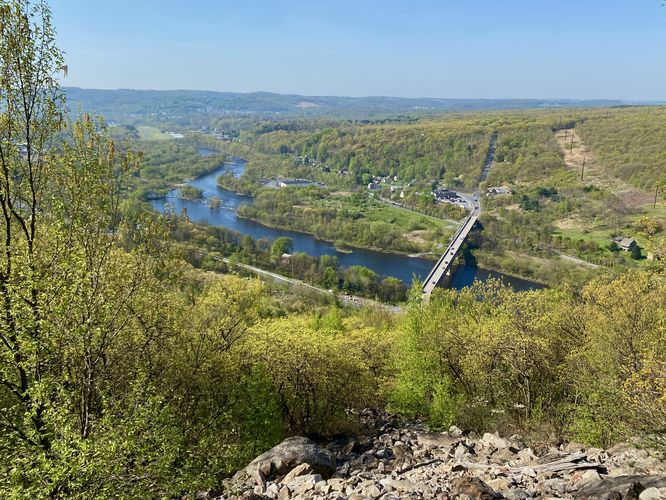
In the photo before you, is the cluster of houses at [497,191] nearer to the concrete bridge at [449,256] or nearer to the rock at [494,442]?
the concrete bridge at [449,256]

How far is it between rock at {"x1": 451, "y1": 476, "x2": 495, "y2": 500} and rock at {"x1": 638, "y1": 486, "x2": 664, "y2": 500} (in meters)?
2.69

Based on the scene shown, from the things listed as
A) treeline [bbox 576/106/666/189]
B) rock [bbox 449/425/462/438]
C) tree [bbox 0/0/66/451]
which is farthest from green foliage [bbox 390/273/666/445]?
treeline [bbox 576/106/666/189]

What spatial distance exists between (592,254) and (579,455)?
76.9m

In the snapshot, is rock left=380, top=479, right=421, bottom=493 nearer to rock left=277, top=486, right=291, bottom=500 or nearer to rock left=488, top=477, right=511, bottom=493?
rock left=488, top=477, right=511, bottom=493

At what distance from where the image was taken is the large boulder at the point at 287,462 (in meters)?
12.7

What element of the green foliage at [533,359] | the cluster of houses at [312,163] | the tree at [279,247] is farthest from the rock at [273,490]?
the cluster of houses at [312,163]

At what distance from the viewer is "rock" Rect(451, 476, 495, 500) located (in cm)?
975

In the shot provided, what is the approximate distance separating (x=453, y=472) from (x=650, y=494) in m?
5.02

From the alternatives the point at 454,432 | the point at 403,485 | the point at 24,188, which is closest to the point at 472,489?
the point at 403,485

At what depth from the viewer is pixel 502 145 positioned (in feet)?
504

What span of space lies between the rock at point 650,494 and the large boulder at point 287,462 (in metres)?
7.71

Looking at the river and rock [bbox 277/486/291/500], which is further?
the river

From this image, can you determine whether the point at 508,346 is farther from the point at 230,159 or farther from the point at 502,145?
the point at 230,159

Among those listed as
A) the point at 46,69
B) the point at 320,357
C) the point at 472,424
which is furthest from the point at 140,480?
the point at 472,424
